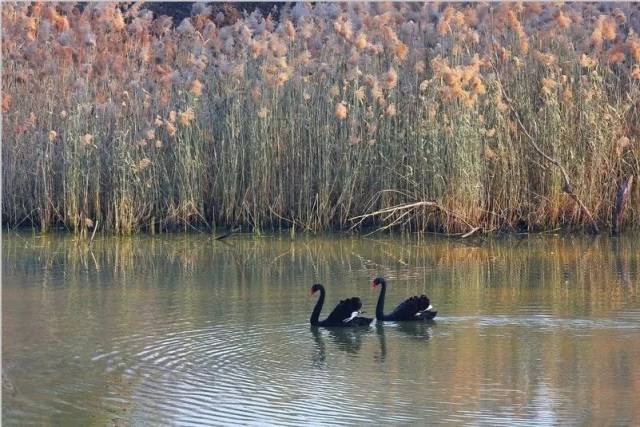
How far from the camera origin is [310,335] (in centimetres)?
846

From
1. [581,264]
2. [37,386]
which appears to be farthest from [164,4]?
[37,386]

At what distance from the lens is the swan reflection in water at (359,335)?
26.3 ft

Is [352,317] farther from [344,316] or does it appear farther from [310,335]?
[310,335]

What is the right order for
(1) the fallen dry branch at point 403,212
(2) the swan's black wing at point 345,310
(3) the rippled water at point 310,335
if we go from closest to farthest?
(3) the rippled water at point 310,335 < (2) the swan's black wing at point 345,310 < (1) the fallen dry branch at point 403,212

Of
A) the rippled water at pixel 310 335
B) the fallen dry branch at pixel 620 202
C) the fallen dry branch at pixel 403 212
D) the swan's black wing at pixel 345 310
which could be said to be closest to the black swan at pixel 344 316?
the swan's black wing at pixel 345 310

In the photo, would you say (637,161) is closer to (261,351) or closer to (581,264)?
(581,264)

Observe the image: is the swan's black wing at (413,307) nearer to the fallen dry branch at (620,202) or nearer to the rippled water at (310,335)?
the rippled water at (310,335)

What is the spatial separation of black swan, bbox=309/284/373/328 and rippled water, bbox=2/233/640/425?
0.11m

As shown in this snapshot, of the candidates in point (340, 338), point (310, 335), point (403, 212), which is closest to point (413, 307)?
point (340, 338)

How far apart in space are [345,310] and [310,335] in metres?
0.37

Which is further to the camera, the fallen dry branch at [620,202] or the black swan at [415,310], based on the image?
the fallen dry branch at [620,202]

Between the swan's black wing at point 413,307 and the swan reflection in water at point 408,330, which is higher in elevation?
the swan's black wing at point 413,307

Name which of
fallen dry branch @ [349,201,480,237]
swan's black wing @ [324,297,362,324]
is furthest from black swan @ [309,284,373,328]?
fallen dry branch @ [349,201,480,237]

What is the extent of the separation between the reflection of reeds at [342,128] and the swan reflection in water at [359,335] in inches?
174
